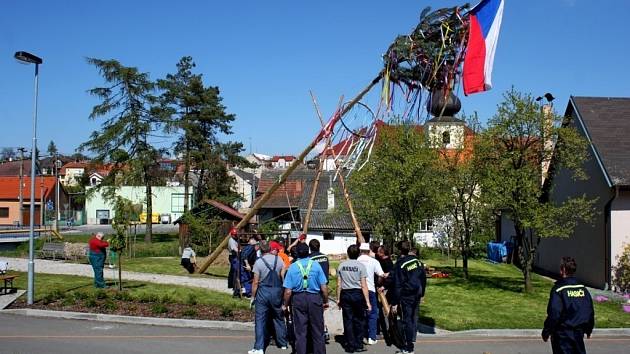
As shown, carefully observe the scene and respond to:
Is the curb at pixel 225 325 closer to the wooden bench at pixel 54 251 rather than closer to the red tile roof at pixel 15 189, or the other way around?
the wooden bench at pixel 54 251

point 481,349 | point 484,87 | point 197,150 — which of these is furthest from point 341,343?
point 197,150

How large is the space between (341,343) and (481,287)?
10.2 metres

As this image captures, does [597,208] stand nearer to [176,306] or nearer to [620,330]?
[620,330]

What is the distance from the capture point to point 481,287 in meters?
19.7

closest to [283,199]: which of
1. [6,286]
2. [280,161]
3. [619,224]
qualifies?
[619,224]

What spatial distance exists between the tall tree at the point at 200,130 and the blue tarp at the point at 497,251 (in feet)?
62.6

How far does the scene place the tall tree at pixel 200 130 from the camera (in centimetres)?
4469

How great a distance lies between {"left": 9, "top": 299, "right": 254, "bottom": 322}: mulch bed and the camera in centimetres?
1270

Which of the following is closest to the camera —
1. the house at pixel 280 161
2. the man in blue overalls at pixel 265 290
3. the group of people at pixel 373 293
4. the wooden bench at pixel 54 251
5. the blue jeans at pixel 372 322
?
the man in blue overalls at pixel 265 290

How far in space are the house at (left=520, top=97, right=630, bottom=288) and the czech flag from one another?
7.60m

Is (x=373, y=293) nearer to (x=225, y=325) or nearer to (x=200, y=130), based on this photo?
(x=225, y=325)

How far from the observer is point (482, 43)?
13.1 m

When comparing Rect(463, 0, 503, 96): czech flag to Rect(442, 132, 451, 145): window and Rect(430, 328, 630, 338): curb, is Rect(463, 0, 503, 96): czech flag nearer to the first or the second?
Rect(430, 328, 630, 338): curb

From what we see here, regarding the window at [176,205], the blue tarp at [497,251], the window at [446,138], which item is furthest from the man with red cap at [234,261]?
the window at [176,205]
